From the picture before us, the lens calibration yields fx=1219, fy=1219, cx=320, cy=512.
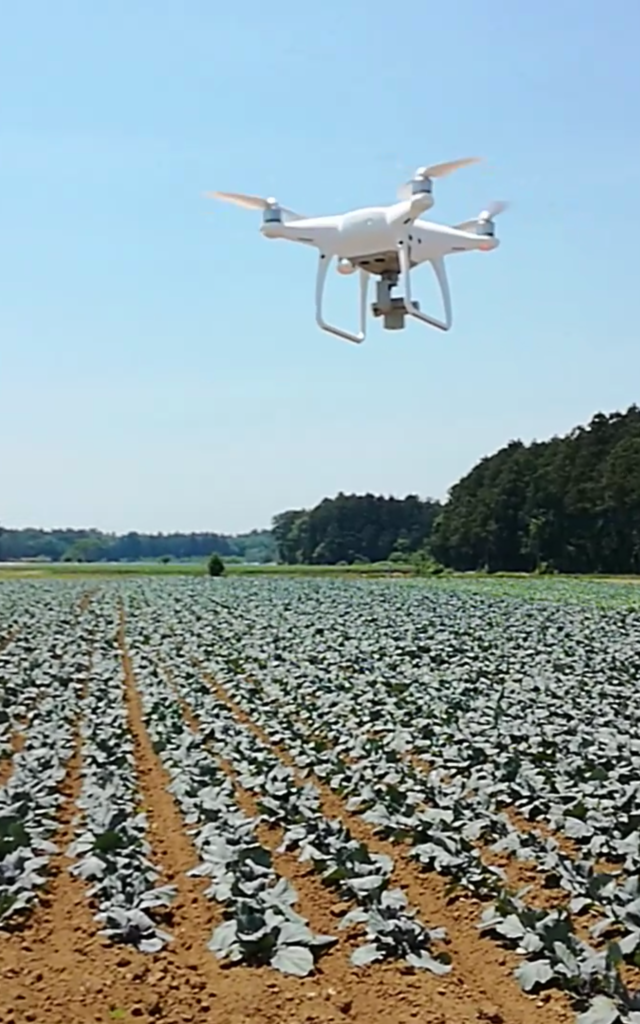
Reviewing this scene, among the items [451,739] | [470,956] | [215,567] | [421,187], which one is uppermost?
[421,187]

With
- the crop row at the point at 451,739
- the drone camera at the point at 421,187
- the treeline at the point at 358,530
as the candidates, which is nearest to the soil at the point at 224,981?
the crop row at the point at 451,739

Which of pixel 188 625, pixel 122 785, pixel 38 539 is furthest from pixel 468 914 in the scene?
pixel 38 539

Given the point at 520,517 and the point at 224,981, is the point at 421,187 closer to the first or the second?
the point at 224,981

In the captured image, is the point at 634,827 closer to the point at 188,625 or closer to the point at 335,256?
the point at 335,256

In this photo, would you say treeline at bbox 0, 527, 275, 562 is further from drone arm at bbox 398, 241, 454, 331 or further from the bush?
drone arm at bbox 398, 241, 454, 331

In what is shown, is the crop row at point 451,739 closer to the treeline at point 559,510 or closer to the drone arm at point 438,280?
the drone arm at point 438,280

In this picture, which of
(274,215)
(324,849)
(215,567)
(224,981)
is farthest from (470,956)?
(215,567)

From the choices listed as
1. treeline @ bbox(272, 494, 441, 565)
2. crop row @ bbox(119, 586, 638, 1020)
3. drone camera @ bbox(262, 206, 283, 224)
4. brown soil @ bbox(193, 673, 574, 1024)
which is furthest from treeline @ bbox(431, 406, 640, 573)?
brown soil @ bbox(193, 673, 574, 1024)
